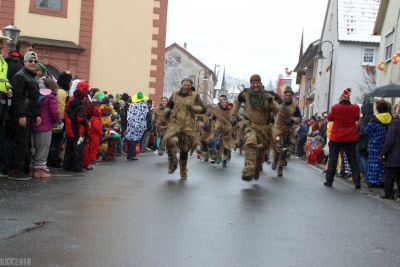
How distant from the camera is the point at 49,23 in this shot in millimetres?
28438

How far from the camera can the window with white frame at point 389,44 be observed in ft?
77.7

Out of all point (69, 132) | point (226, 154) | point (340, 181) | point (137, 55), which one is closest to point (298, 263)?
point (69, 132)

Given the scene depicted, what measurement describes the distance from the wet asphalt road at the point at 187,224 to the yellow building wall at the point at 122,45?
18600 millimetres

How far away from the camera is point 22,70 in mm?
9625

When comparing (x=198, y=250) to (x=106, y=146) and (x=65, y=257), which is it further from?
(x=106, y=146)

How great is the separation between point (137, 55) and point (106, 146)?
1434 centimetres

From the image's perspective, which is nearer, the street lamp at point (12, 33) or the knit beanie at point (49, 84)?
the knit beanie at point (49, 84)

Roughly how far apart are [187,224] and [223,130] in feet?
32.5

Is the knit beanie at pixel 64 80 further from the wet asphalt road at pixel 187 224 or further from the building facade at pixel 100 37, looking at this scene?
the building facade at pixel 100 37

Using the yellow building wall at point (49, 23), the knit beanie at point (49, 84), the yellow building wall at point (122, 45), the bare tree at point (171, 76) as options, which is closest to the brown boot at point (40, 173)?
the knit beanie at point (49, 84)

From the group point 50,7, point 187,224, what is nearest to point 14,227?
point 187,224

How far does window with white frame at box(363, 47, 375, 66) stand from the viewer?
119 feet

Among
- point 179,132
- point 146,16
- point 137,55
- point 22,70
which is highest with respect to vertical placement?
point 146,16

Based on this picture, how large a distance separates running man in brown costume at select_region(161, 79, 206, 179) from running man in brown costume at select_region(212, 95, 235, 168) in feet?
13.3
